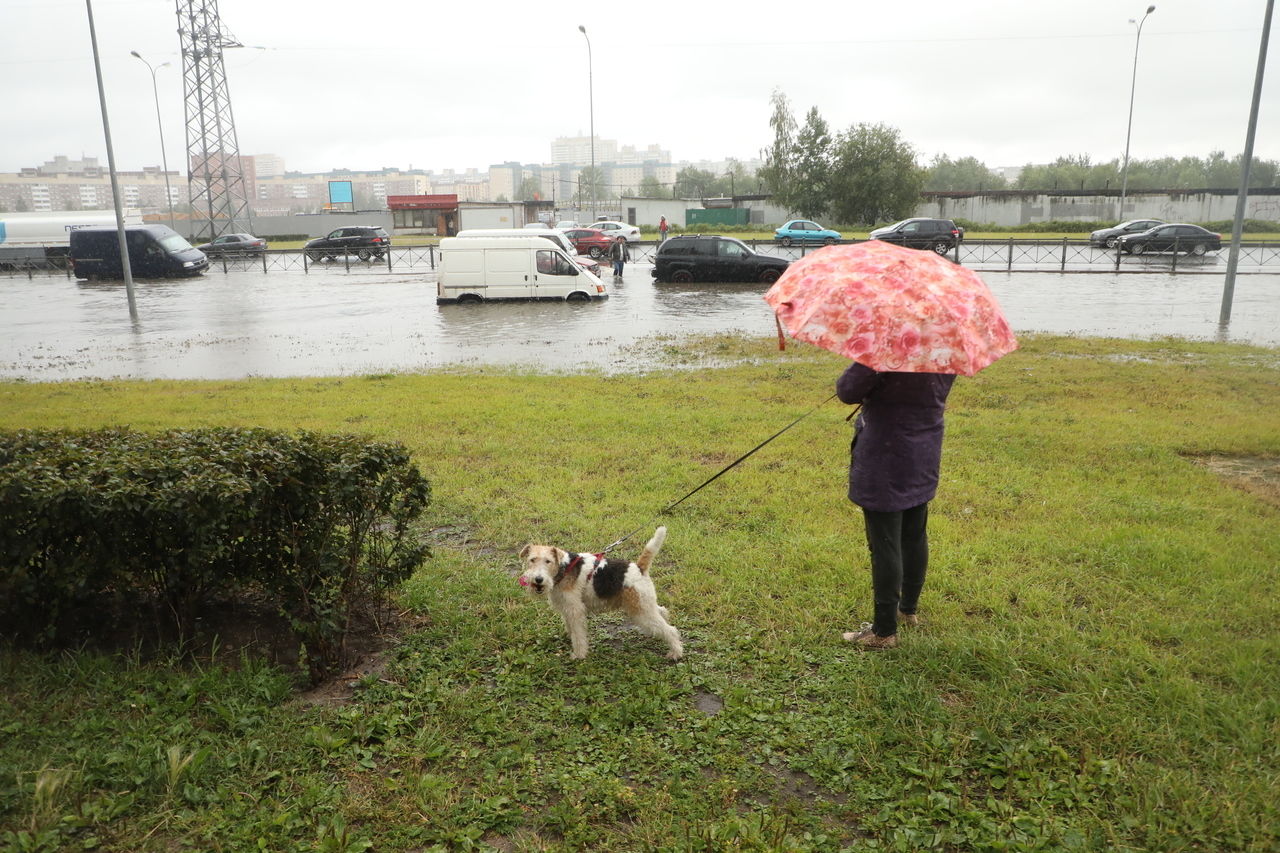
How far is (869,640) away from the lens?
155 inches

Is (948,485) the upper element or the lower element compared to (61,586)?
lower

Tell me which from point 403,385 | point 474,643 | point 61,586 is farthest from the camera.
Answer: point 403,385

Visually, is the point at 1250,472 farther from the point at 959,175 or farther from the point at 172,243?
the point at 959,175

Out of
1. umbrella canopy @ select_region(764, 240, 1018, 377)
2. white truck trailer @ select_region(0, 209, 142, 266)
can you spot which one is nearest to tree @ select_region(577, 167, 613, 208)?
white truck trailer @ select_region(0, 209, 142, 266)

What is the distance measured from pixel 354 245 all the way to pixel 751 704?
39.6 metres

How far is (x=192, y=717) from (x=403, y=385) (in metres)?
7.62

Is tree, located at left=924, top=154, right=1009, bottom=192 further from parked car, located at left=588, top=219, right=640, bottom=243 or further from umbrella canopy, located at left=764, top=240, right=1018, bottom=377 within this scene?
umbrella canopy, located at left=764, top=240, right=1018, bottom=377

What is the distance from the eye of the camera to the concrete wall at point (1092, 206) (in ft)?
158

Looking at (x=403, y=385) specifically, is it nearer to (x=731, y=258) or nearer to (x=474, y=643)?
(x=474, y=643)

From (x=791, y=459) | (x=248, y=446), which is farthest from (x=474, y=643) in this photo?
(x=791, y=459)

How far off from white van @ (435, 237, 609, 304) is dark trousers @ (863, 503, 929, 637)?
58.8ft

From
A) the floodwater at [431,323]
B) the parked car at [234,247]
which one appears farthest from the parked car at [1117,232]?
the parked car at [234,247]

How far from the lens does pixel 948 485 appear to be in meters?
6.18

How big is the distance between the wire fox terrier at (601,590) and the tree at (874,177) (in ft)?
164
